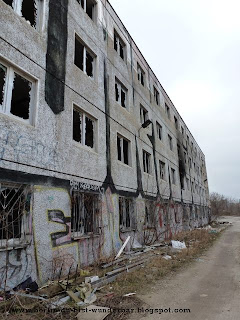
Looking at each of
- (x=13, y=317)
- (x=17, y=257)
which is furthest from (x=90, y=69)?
(x=13, y=317)

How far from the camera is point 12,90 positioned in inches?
247

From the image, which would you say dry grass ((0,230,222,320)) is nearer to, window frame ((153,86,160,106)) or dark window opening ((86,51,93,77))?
dark window opening ((86,51,93,77))

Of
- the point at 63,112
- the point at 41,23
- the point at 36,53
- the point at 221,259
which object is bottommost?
the point at 221,259

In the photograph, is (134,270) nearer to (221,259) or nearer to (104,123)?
(221,259)

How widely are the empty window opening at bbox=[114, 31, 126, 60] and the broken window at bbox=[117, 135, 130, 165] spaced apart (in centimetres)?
484

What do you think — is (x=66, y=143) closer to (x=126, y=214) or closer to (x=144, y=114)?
(x=126, y=214)

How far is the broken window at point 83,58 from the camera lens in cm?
909

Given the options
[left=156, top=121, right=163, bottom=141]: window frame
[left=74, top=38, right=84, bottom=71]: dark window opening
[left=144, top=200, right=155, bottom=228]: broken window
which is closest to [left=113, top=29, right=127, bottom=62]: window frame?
[left=74, top=38, right=84, bottom=71]: dark window opening

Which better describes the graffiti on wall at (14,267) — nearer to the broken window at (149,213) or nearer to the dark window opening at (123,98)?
the broken window at (149,213)

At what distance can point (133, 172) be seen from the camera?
11586 mm

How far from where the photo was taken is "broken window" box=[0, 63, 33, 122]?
554cm

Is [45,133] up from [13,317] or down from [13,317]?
up

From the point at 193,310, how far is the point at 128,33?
14284 mm

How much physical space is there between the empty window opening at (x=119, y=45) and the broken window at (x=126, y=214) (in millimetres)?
7811
